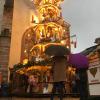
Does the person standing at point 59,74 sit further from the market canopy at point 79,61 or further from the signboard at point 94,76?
the signboard at point 94,76

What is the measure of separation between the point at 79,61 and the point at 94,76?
821 millimetres

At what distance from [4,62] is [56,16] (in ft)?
23.7

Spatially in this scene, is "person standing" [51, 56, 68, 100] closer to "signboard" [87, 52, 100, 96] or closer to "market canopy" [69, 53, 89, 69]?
"market canopy" [69, 53, 89, 69]

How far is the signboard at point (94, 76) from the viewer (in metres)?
8.12

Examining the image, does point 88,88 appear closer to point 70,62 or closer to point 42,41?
point 70,62

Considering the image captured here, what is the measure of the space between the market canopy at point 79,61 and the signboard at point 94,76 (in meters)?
0.20

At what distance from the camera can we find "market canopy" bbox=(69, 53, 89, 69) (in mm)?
8602

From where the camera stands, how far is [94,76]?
8.26m

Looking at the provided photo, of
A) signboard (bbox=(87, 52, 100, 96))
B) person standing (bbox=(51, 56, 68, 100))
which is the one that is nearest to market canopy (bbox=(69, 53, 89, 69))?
signboard (bbox=(87, 52, 100, 96))

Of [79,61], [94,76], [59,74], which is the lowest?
[94,76]

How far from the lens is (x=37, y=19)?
92.9 ft

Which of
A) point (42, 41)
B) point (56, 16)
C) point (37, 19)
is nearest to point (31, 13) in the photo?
point (37, 19)

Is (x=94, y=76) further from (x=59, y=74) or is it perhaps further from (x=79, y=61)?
(x=59, y=74)

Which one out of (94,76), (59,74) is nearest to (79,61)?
(94,76)
